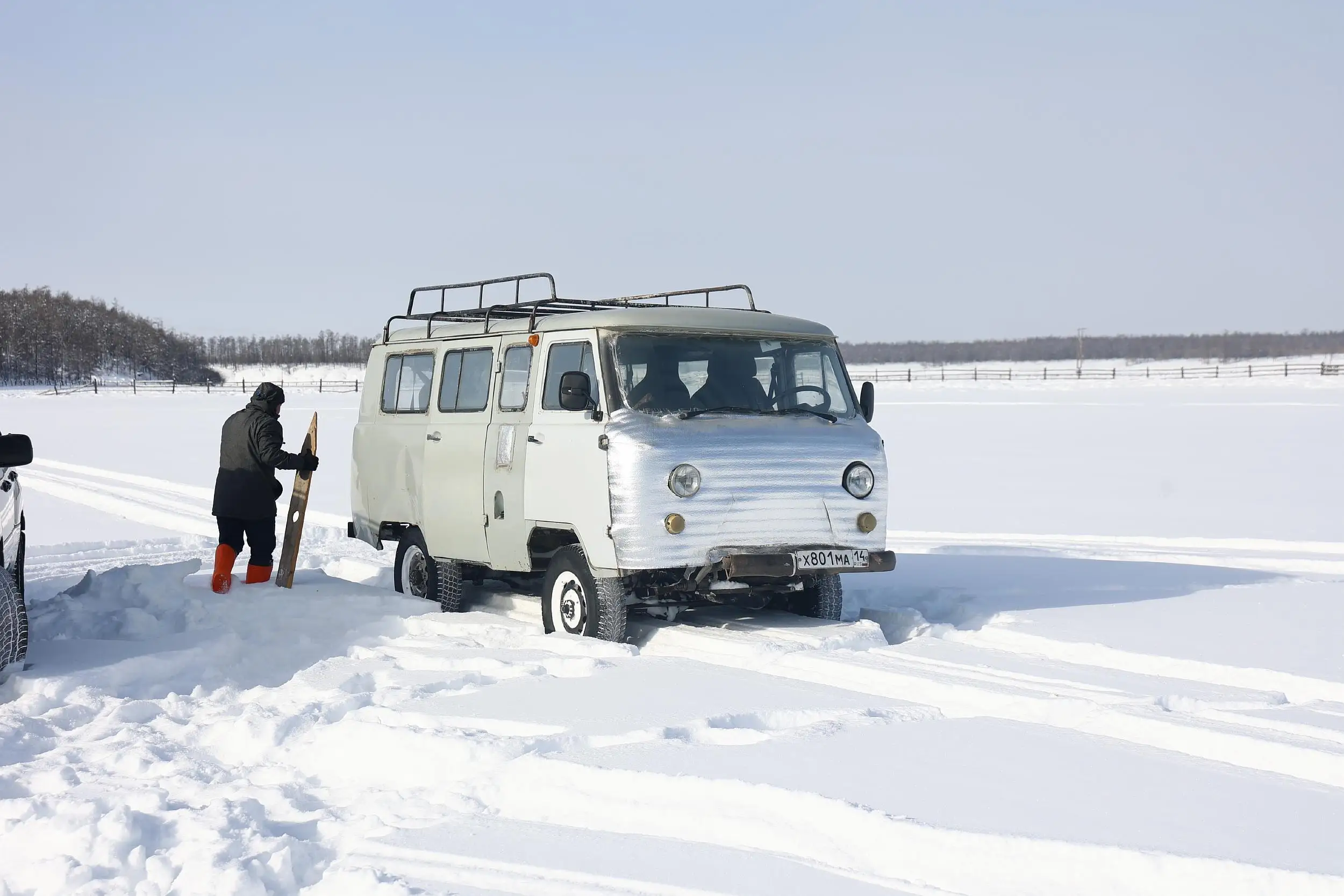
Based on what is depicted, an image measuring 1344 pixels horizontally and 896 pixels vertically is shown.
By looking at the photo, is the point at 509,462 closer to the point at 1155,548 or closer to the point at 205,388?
the point at 1155,548

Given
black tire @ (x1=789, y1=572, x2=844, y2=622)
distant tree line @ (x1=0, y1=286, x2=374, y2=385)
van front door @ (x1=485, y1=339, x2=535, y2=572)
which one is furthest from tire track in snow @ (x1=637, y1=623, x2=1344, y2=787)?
distant tree line @ (x1=0, y1=286, x2=374, y2=385)

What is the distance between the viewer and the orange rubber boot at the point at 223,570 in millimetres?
10273

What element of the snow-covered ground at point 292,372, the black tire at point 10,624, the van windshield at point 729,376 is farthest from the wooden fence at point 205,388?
the black tire at point 10,624

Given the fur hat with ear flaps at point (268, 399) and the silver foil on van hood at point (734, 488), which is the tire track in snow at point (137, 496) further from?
the silver foil on van hood at point (734, 488)

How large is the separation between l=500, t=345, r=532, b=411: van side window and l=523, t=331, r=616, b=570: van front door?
248mm

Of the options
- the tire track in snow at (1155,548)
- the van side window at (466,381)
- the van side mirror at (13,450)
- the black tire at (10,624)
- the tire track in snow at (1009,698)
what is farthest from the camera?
the tire track in snow at (1155,548)

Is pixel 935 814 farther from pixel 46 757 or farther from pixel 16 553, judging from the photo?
pixel 16 553

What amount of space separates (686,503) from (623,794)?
10.0 ft

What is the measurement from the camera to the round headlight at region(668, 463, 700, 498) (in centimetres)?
810

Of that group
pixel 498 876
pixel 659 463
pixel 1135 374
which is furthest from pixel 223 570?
pixel 1135 374

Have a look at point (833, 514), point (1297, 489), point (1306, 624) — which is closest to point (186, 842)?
point (833, 514)

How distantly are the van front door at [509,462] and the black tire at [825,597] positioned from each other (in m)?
2.02

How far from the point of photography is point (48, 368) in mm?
131625

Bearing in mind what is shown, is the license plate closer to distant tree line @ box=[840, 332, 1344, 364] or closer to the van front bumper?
the van front bumper
